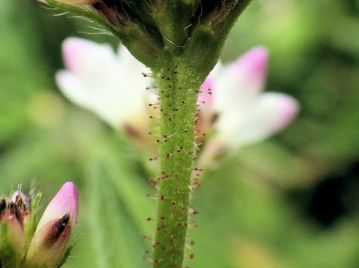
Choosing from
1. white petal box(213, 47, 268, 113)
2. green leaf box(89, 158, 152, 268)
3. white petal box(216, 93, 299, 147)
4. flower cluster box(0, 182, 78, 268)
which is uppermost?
white petal box(213, 47, 268, 113)

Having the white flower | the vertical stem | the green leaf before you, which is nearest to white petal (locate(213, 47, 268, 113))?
the white flower

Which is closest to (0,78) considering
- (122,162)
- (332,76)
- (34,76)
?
(34,76)

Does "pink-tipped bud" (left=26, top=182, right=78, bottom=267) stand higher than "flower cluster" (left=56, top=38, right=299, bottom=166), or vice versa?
"flower cluster" (left=56, top=38, right=299, bottom=166)

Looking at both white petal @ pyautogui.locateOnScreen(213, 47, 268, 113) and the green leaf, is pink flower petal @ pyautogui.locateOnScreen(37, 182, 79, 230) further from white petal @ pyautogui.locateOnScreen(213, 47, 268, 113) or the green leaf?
white petal @ pyautogui.locateOnScreen(213, 47, 268, 113)

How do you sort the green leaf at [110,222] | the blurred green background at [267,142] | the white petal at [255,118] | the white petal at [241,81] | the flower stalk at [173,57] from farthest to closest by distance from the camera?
the blurred green background at [267,142]
the white petal at [255,118]
the white petal at [241,81]
the green leaf at [110,222]
the flower stalk at [173,57]

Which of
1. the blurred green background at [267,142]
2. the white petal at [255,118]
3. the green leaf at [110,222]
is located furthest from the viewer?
the blurred green background at [267,142]

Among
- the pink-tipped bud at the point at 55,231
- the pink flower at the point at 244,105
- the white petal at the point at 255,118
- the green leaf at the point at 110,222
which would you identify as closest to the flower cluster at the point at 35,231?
the pink-tipped bud at the point at 55,231

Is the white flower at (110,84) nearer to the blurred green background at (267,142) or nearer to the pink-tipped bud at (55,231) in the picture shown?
the blurred green background at (267,142)
